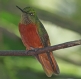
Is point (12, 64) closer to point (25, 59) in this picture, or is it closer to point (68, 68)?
point (25, 59)

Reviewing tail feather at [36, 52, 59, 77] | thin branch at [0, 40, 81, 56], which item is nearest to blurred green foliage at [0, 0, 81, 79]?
tail feather at [36, 52, 59, 77]

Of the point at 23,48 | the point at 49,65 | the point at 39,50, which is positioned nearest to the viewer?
the point at 39,50

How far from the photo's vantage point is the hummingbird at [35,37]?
11.2ft

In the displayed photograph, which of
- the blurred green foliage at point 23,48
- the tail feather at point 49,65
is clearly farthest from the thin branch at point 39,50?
the blurred green foliage at point 23,48

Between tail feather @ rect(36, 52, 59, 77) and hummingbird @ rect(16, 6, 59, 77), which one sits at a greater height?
hummingbird @ rect(16, 6, 59, 77)

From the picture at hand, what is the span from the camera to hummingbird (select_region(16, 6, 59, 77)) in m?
3.41

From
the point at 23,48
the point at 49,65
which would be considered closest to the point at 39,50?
the point at 49,65

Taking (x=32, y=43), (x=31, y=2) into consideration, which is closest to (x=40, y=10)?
(x=31, y=2)

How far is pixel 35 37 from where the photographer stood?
350 cm

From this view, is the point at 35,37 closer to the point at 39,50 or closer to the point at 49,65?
the point at 49,65

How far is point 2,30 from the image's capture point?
413cm

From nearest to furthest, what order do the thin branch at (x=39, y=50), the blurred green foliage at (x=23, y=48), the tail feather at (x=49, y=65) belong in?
the thin branch at (x=39, y=50) → the tail feather at (x=49, y=65) → the blurred green foliage at (x=23, y=48)

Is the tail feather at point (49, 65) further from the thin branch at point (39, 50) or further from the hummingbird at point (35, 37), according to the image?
the thin branch at point (39, 50)

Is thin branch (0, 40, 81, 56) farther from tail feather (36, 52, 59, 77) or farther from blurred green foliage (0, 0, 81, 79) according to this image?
blurred green foliage (0, 0, 81, 79)
